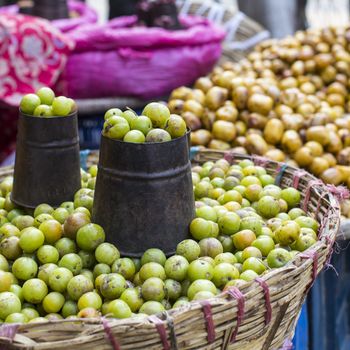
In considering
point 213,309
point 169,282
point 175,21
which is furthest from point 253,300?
point 175,21

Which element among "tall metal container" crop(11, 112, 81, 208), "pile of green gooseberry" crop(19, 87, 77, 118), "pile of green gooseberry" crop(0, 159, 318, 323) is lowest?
"pile of green gooseberry" crop(0, 159, 318, 323)

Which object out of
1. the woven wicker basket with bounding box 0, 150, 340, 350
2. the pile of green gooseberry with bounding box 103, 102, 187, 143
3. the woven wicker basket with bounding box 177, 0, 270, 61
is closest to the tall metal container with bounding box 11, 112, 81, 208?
the pile of green gooseberry with bounding box 103, 102, 187, 143

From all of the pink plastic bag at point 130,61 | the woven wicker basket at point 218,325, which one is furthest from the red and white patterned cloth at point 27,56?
the woven wicker basket at point 218,325

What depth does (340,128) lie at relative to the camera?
2705 mm

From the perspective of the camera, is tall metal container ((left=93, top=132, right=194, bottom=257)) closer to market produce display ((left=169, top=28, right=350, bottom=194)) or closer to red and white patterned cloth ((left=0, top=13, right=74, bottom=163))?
market produce display ((left=169, top=28, right=350, bottom=194))

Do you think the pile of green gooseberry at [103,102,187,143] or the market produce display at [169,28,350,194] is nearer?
the pile of green gooseberry at [103,102,187,143]

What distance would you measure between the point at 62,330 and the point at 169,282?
330 millimetres

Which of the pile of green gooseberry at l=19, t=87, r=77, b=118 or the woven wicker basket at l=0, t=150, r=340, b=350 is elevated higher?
the pile of green gooseberry at l=19, t=87, r=77, b=118

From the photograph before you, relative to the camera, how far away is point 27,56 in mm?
3412

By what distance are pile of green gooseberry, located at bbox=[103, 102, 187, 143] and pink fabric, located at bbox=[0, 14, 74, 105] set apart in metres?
2.03

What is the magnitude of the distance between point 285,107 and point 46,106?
142cm

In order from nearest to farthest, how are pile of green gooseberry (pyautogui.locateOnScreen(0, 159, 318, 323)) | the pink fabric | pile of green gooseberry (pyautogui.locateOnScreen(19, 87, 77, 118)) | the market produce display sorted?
pile of green gooseberry (pyautogui.locateOnScreen(0, 159, 318, 323)) < pile of green gooseberry (pyautogui.locateOnScreen(19, 87, 77, 118)) < the market produce display < the pink fabric

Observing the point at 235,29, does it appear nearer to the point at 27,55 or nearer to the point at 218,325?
the point at 27,55

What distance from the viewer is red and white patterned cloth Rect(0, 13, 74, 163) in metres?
3.37
